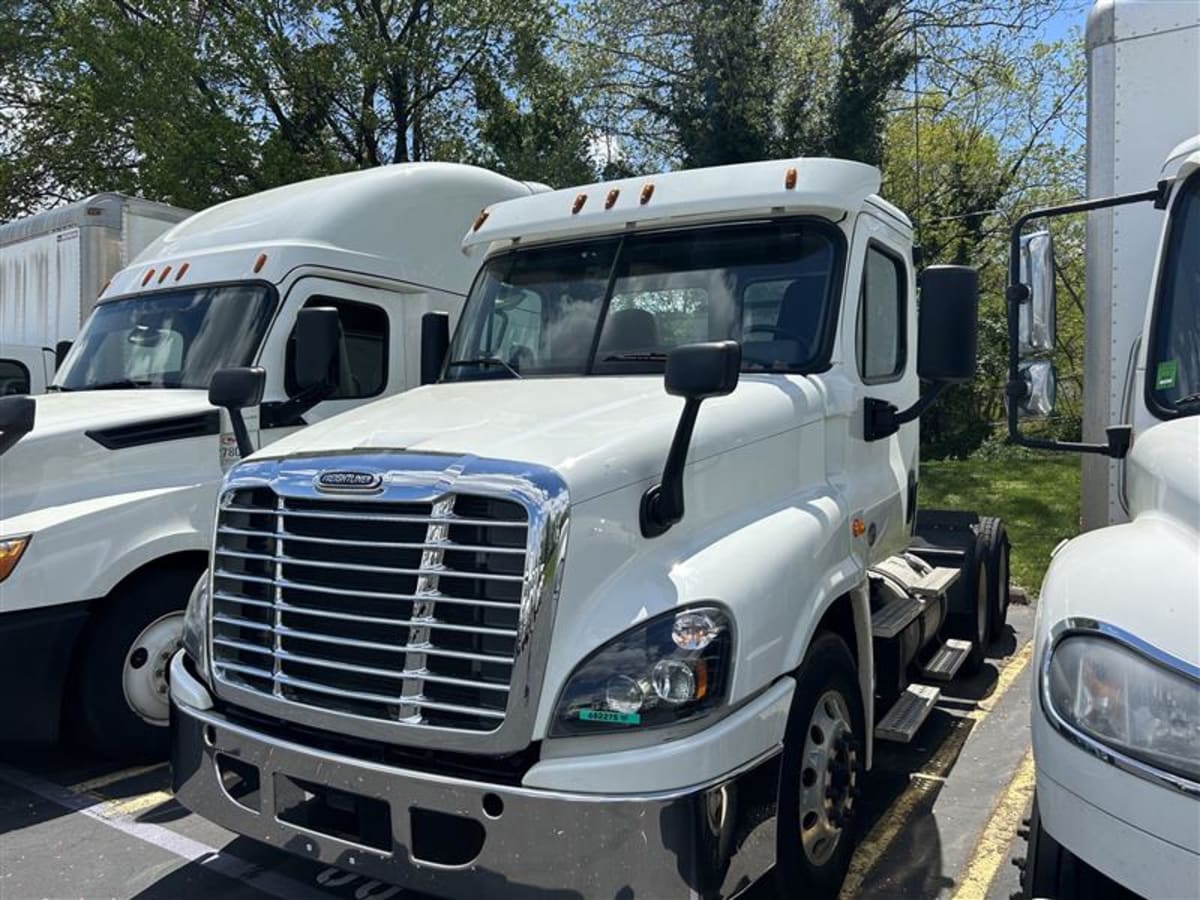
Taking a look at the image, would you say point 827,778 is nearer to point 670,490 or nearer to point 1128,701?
point 670,490

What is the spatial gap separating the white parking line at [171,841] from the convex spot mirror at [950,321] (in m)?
3.08

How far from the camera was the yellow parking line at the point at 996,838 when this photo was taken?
12.0 ft

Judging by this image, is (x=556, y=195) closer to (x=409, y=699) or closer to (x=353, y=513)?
(x=353, y=513)

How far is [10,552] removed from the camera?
171 inches

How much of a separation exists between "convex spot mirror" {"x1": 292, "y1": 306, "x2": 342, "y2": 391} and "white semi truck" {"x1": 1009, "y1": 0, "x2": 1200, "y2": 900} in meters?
3.47

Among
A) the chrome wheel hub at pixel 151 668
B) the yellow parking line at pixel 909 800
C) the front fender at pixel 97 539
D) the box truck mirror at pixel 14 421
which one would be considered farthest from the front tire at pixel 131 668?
the yellow parking line at pixel 909 800

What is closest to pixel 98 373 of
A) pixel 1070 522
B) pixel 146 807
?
pixel 146 807

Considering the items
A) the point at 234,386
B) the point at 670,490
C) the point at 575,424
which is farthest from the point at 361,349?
the point at 670,490

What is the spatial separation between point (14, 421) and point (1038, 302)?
4.51 meters

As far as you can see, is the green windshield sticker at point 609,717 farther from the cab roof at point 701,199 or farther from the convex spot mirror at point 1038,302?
the cab roof at point 701,199

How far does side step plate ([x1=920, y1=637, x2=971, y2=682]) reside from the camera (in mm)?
5125

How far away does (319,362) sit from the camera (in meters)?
5.31

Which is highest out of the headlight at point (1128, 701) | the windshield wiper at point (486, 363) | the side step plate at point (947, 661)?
the windshield wiper at point (486, 363)

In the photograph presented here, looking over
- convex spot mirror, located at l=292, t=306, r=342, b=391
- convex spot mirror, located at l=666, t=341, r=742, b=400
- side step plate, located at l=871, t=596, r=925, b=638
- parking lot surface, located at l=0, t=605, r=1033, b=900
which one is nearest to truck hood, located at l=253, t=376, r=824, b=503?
convex spot mirror, located at l=666, t=341, r=742, b=400
